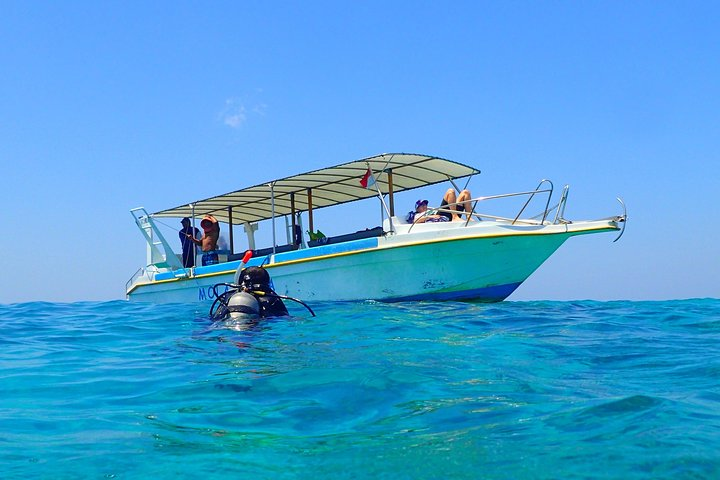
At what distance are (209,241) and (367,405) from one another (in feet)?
38.8

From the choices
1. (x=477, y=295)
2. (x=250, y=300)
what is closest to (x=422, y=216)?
(x=477, y=295)

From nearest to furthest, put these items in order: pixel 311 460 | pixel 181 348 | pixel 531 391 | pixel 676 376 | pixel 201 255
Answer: pixel 311 460 → pixel 531 391 → pixel 676 376 → pixel 181 348 → pixel 201 255

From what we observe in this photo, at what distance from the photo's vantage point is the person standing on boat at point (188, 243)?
1523 cm

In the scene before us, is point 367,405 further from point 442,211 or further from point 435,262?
point 442,211

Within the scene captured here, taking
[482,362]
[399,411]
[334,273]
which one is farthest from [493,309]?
[399,411]

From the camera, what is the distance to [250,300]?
691cm

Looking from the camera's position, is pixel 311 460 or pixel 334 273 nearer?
pixel 311 460

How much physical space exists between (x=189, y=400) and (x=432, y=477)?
2.05 m

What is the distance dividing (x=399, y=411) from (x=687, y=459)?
1.51 meters

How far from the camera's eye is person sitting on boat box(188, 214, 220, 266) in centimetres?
1464

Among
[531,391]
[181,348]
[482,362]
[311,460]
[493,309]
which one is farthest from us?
[493,309]

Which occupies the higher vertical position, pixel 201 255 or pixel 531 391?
pixel 201 255

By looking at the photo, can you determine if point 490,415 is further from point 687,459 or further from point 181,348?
point 181,348

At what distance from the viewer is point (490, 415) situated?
323 centimetres
